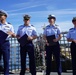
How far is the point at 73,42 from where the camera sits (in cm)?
915

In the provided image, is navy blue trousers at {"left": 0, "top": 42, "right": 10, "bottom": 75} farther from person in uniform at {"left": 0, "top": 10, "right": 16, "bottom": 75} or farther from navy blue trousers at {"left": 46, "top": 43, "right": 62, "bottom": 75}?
navy blue trousers at {"left": 46, "top": 43, "right": 62, "bottom": 75}

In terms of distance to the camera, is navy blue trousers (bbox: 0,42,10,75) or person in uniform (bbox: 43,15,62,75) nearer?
navy blue trousers (bbox: 0,42,10,75)

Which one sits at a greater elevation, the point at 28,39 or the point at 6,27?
the point at 6,27

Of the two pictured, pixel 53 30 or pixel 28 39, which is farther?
pixel 53 30

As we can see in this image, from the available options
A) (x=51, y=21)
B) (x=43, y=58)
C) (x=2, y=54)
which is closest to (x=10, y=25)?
(x=2, y=54)

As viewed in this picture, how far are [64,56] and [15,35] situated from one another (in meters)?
5.09

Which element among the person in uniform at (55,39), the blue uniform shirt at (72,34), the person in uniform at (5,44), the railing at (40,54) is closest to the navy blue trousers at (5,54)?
the person in uniform at (5,44)

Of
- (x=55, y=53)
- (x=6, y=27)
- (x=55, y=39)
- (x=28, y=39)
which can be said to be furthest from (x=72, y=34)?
(x=6, y=27)

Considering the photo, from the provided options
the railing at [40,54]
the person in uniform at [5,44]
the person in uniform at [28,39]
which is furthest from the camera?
the railing at [40,54]


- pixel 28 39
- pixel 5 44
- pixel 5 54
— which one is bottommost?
pixel 5 54

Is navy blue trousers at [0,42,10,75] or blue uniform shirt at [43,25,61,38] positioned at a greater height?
blue uniform shirt at [43,25,61,38]

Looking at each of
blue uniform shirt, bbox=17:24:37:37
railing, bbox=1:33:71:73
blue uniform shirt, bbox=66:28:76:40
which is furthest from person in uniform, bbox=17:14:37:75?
railing, bbox=1:33:71:73

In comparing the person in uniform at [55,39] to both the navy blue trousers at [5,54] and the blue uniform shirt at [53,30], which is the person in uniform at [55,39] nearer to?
the blue uniform shirt at [53,30]

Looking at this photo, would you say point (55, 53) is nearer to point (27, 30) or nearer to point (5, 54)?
point (27, 30)
